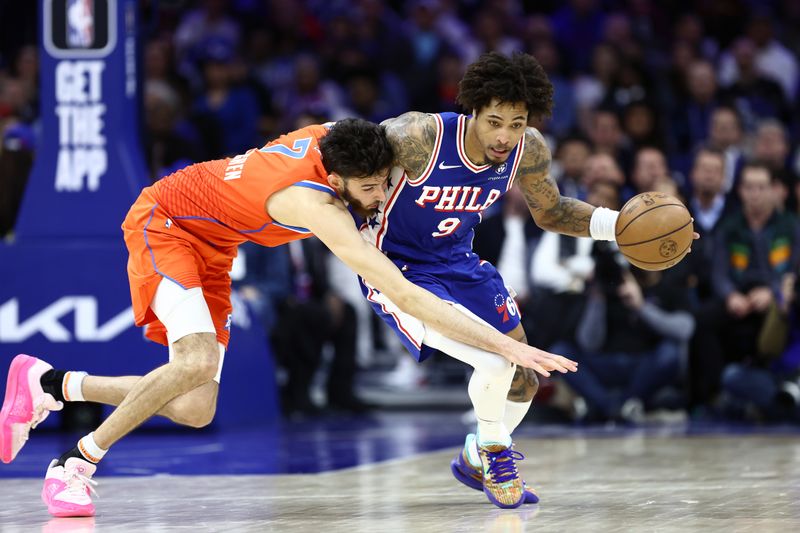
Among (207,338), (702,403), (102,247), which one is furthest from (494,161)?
(702,403)

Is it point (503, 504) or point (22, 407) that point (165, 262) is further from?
point (503, 504)

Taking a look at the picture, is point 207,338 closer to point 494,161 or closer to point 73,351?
point 494,161

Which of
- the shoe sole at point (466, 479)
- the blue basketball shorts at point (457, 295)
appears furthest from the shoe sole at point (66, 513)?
the shoe sole at point (466, 479)

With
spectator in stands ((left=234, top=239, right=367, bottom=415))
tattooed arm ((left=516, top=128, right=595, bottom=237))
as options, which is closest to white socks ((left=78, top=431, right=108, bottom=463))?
tattooed arm ((left=516, top=128, right=595, bottom=237))

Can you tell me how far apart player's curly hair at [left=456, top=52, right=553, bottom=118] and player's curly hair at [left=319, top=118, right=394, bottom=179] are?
1.51 ft

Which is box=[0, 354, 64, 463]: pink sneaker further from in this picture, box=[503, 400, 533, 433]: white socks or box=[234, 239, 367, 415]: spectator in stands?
box=[234, 239, 367, 415]: spectator in stands

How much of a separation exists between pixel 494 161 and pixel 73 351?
460 centimetres

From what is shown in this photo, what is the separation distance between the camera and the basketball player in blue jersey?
18.0ft

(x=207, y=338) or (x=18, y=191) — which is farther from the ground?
(x=18, y=191)

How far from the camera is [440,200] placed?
5684 millimetres

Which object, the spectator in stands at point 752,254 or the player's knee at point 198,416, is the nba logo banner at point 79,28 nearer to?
the player's knee at point 198,416

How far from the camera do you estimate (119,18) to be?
913 centimetres

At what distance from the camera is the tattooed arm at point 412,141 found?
5.58m

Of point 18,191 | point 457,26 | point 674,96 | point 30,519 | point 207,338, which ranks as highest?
point 457,26
